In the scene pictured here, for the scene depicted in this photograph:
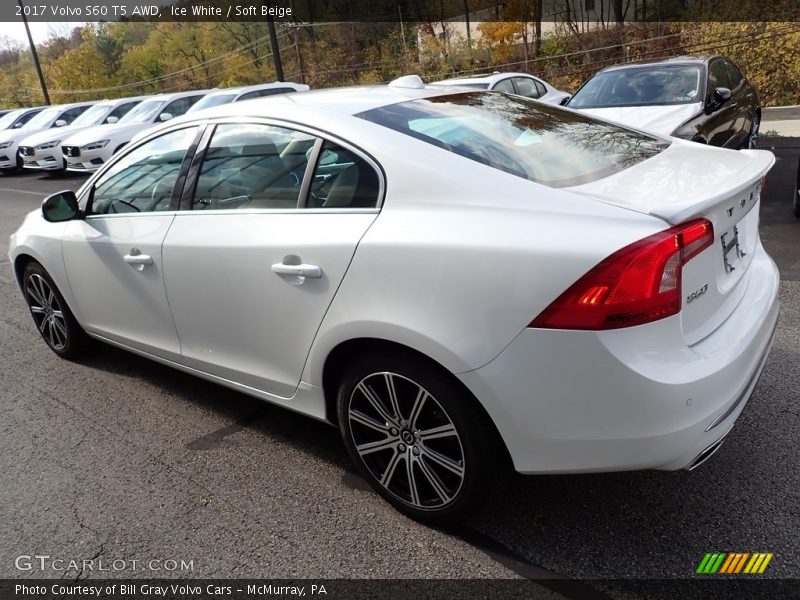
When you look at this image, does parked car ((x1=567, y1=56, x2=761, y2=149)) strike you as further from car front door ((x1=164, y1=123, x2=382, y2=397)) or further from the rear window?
car front door ((x1=164, y1=123, x2=382, y2=397))

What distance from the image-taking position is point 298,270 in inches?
102

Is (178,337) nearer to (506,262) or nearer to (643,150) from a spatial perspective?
(506,262)

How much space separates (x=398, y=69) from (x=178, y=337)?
29695mm

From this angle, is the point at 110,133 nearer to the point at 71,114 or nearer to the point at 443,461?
the point at 71,114

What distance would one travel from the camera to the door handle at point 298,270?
8.34 ft

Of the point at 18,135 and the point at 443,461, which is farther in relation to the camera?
the point at 18,135

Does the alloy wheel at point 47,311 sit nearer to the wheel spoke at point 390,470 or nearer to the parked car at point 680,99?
the wheel spoke at point 390,470

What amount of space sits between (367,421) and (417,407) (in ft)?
0.95

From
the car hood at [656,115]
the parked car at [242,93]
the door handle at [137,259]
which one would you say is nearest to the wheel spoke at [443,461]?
the door handle at [137,259]

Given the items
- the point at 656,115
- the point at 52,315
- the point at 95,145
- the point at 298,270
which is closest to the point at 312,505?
the point at 298,270

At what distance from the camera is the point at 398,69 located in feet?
102

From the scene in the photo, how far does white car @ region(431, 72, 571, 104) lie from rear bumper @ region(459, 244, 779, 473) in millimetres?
9890

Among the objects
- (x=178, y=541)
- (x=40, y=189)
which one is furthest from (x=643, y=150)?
(x=40, y=189)

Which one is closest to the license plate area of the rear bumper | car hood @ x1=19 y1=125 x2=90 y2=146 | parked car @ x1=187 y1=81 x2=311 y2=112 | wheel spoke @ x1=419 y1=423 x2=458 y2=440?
the rear bumper
